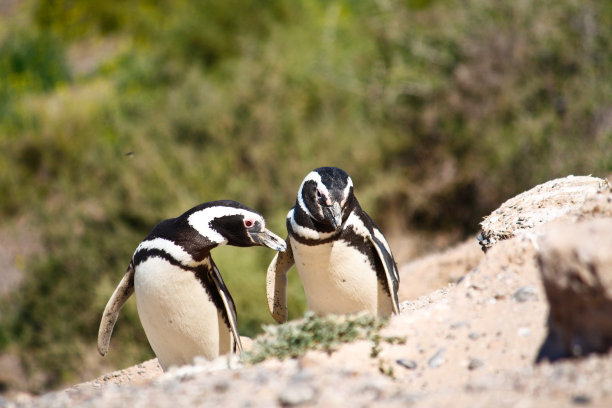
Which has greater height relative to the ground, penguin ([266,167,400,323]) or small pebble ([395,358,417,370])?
penguin ([266,167,400,323])

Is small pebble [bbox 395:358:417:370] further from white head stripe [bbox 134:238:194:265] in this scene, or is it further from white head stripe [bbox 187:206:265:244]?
white head stripe [bbox 134:238:194:265]

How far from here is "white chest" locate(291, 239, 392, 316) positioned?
5.35m

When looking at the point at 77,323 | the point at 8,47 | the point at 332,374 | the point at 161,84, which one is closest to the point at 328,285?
the point at 332,374

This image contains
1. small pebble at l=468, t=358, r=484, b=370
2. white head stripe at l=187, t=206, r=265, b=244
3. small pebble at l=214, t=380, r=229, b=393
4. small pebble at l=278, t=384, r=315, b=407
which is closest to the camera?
small pebble at l=278, t=384, r=315, b=407

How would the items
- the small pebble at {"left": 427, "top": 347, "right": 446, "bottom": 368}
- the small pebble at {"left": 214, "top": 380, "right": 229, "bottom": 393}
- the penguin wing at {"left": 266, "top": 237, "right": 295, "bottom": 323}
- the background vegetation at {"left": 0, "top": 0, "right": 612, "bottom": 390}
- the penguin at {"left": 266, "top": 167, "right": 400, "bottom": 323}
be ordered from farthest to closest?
the background vegetation at {"left": 0, "top": 0, "right": 612, "bottom": 390}
the penguin wing at {"left": 266, "top": 237, "right": 295, "bottom": 323}
the penguin at {"left": 266, "top": 167, "right": 400, "bottom": 323}
the small pebble at {"left": 427, "top": 347, "right": 446, "bottom": 368}
the small pebble at {"left": 214, "top": 380, "right": 229, "bottom": 393}

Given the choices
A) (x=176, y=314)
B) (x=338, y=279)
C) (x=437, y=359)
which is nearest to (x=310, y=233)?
(x=338, y=279)

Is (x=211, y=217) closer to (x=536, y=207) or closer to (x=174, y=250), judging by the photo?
(x=174, y=250)

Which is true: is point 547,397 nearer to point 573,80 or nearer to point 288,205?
point 288,205

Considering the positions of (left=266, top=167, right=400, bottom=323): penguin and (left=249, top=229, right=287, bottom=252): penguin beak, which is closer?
(left=266, top=167, right=400, bottom=323): penguin

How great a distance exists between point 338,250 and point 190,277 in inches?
43.4

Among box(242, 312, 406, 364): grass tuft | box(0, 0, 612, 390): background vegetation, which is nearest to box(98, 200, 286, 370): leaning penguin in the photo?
box(242, 312, 406, 364): grass tuft

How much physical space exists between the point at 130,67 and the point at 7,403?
2160 cm

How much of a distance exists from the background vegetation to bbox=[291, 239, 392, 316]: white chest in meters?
6.38

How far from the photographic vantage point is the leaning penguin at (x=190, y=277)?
541 cm
